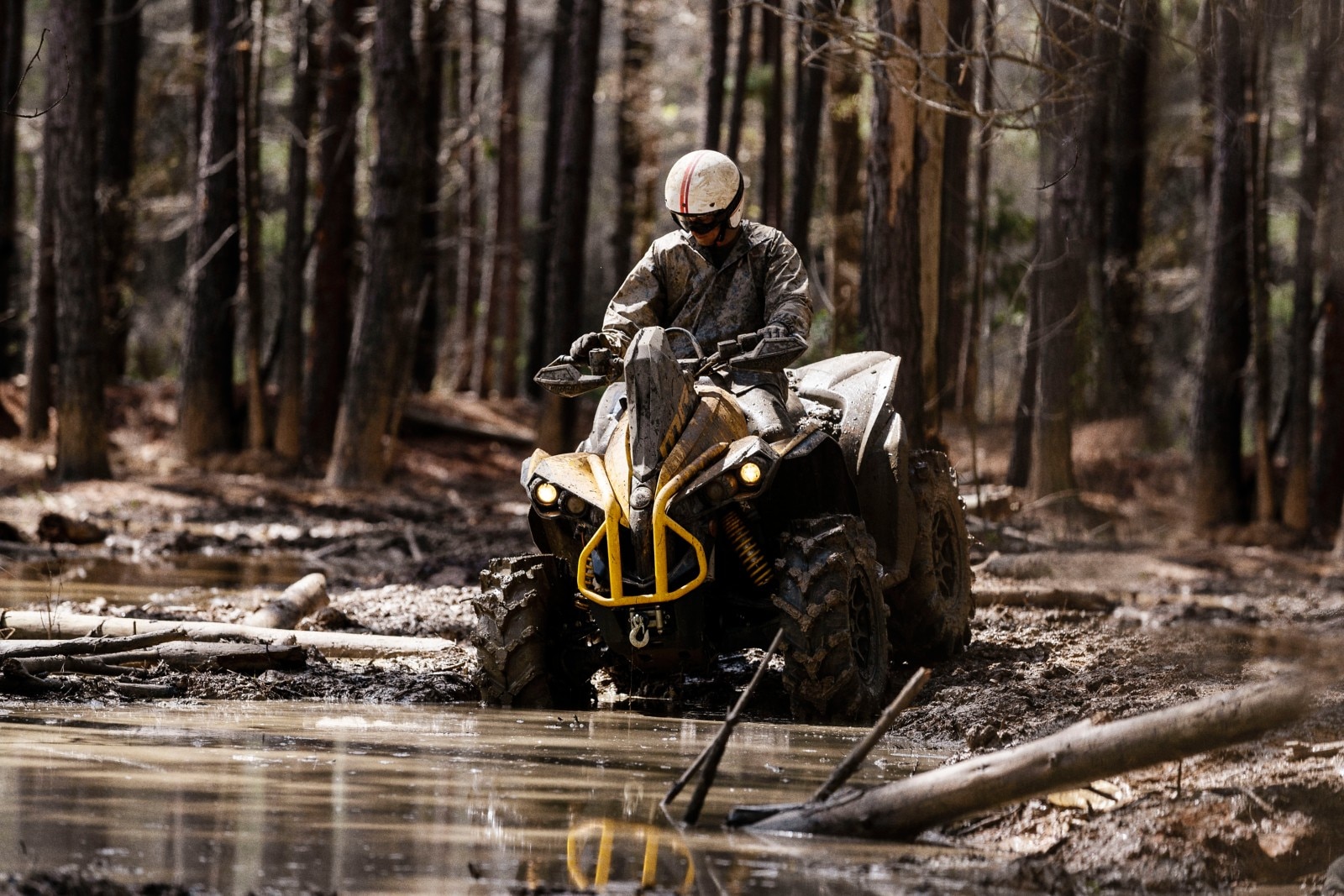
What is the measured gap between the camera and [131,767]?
6113 mm

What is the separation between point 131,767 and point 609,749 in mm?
1975

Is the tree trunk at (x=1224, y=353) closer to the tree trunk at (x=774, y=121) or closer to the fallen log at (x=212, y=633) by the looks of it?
the tree trunk at (x=774, y=121)

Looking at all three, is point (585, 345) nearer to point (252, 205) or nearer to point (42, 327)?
point (252, 205)

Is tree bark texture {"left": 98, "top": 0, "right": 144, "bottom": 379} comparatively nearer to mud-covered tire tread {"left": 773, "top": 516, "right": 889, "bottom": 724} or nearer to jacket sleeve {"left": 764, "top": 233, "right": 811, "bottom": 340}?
jacket sleeve {"left": 764, "top": 233, "right": 811, "bottom": 340}

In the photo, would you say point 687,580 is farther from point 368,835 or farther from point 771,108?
point 771,108

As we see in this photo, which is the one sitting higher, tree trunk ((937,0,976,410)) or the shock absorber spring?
tree trunk ((937,0,976,410))

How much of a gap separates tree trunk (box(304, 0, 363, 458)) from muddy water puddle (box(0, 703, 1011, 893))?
1891 cm

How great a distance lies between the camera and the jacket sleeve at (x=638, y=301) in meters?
9.07

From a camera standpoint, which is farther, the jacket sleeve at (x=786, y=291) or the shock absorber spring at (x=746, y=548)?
the jacket sleeve at (x=786, y=291)

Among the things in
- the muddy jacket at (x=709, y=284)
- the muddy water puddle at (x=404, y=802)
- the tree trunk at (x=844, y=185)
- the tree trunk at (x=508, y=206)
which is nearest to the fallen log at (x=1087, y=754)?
the muddy water puddle at (x=404, y=802)

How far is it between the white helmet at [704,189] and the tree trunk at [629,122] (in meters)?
28.1

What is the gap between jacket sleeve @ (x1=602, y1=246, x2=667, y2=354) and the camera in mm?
9070

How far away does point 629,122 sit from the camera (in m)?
39.6

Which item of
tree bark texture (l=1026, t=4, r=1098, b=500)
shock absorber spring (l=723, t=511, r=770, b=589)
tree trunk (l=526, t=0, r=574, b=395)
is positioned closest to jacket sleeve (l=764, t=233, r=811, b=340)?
shock absorber spring (l=723, t=511, r=770, b=589)
